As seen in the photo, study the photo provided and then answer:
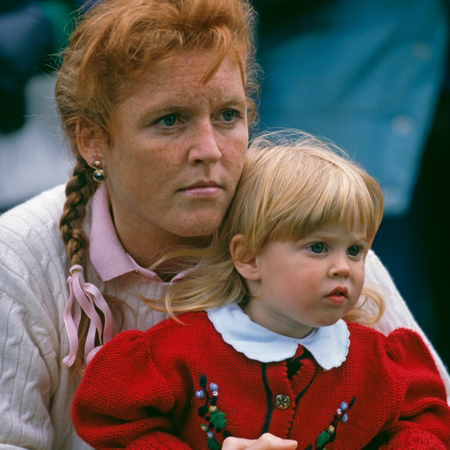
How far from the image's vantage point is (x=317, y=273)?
5.23ft

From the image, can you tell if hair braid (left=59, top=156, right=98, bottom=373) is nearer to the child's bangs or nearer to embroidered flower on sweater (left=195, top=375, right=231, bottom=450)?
embroidered flower on sweater (left=195, top=375, right=231, bottom=450)

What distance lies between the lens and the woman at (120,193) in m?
1.74

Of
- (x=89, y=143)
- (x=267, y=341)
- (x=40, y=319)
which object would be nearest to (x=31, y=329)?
(x=40, y=319)

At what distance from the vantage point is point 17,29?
2932 millimetres

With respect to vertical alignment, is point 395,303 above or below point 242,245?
below

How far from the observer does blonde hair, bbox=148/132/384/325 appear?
64.4 inches

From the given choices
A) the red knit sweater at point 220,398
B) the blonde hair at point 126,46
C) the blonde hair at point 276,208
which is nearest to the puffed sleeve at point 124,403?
the red knit sweater at point 220,398

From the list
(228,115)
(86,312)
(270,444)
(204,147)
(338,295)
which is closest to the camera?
(270,444)

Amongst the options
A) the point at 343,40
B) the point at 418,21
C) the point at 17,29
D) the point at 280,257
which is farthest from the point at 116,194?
the point at 418,21

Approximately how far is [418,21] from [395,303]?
5.16ft

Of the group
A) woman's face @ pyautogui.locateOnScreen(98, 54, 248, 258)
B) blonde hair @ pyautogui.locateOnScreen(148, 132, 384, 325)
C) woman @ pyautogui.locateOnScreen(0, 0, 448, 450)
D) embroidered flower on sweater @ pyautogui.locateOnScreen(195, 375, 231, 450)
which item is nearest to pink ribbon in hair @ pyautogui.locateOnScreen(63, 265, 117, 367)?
woman @ pyautogui.locateOnScreen(0, 0, 448, 450)

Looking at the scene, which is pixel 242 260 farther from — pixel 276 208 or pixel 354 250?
pixel 354 250

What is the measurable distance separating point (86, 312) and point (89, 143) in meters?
0.49

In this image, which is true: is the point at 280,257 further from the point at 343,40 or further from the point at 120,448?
the point at 343,40
